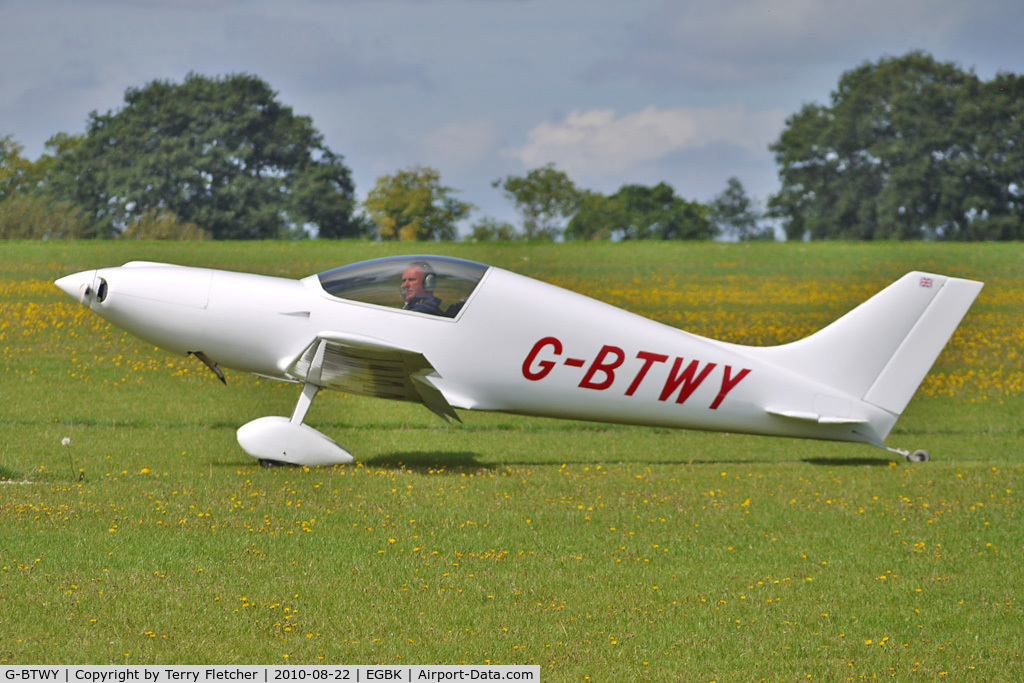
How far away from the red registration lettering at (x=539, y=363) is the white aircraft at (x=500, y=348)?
0.02 m

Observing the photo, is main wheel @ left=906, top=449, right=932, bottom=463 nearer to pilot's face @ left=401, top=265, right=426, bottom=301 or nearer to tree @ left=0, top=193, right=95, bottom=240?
pilot's face @ left=401, top=265, right=426, bottom=301

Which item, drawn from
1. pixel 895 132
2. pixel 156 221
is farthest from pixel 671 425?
pixel 895 132

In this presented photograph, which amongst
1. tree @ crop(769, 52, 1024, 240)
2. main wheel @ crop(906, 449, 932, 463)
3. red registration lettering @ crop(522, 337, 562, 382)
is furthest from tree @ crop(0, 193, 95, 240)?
tree @ crop(769, 52, 1024, 240)

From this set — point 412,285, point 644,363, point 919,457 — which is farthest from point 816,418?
point 412,285

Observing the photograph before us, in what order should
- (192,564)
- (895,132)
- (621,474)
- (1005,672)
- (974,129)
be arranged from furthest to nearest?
(895,132) → (974,129) → (621,474) → (192,564) → (1005,672)

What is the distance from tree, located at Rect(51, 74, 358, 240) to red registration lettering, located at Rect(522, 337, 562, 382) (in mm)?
44869

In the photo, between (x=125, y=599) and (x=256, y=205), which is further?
(x=256, y=205)

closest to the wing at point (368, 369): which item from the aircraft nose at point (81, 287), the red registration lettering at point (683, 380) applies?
the aircraft nose at point (81, 287)

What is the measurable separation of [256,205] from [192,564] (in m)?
50.4

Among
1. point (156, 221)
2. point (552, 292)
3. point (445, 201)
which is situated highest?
point (445, 201)

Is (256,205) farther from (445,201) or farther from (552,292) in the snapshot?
(552,292)

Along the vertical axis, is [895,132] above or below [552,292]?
above

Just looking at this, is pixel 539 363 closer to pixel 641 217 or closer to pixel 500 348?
pixel 500 348

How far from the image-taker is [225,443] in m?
12.7
